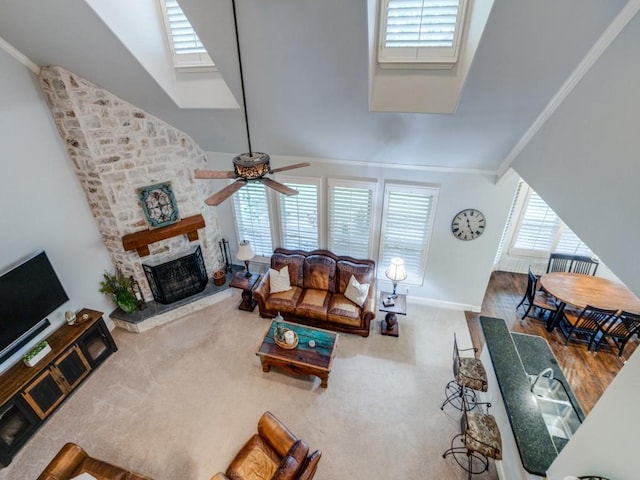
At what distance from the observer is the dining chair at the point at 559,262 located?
575 cm

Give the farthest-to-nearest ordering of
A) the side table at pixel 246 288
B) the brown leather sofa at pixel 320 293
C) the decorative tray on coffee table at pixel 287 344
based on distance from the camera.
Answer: the side table at pixel 246 288 → the brown leather sofa at pixel 320 293 → the decorative tray on coffee table at pixel 287 344

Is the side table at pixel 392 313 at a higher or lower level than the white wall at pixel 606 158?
lower

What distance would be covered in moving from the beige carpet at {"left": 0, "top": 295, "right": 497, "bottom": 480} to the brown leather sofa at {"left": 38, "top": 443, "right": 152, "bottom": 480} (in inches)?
21.3

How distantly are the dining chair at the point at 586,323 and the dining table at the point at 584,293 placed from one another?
115mm

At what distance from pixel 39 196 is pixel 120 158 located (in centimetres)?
106

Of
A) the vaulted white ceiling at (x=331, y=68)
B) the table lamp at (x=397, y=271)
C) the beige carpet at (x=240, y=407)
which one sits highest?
the vaulted white ceiling at (x=331, y=68)

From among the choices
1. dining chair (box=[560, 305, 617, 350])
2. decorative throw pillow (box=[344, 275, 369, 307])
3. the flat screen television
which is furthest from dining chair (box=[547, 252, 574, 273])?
the flat screen television

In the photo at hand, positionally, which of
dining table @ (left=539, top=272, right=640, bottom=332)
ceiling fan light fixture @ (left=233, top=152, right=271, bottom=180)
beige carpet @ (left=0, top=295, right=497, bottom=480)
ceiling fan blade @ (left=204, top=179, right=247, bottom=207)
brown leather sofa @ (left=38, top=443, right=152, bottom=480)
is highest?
ceiling fan light fixture @ (left=233, top=152, right=271, bottom=180)

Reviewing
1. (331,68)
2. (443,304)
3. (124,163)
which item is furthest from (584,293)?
(124,163)

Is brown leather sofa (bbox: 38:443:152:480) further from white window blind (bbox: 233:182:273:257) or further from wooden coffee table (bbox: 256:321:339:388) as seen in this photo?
white window blind (bbox: 233:182:273:257)

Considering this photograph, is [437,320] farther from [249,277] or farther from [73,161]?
[73,161]

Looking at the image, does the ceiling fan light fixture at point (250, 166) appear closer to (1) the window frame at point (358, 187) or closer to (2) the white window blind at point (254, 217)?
(1) the window frame at point (358, 187)

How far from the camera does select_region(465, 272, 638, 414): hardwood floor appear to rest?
428 centimetres

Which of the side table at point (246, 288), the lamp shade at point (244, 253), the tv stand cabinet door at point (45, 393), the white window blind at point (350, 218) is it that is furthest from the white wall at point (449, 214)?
the tv stand cabinet door at point (45, 393)
